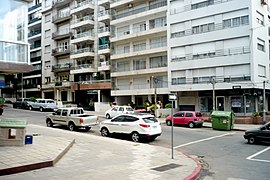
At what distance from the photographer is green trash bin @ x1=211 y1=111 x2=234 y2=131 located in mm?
23781

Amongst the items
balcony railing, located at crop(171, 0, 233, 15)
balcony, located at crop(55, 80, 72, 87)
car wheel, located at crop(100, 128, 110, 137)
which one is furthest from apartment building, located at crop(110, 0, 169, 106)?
car wheel, located at crop(100, 128, 110, 137)

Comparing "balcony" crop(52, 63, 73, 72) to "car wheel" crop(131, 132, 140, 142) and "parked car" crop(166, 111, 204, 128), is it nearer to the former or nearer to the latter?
"parked car" crop(166, 111, 204, 128)

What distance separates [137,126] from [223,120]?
10420mm

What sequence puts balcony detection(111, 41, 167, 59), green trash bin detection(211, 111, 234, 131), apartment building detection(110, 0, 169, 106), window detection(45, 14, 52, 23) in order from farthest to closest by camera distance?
window detection(45, 14, 52, 23)
apartment building detection(110, 0, 169, 106)
balcony detection(111, 41, 167, 59)
green trash bin detection(211, 111, 234, 131)

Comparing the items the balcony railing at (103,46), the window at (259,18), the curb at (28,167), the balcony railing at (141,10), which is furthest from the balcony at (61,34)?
the curb at (28,167)

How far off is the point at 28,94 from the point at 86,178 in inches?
2409

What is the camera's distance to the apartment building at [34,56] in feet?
197

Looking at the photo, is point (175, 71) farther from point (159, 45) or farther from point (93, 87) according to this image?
point (93, 87)

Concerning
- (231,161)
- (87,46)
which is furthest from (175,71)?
(231,161)

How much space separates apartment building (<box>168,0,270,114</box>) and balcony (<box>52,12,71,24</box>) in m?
22.9

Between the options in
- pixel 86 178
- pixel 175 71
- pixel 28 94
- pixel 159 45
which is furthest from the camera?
pixel 28 94

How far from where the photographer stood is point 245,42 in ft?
102

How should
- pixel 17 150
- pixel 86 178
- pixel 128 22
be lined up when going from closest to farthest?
pixel 86 178, pixel 17 150, pixel 128 22

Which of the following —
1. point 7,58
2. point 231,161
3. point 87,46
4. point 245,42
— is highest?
point 87,46
